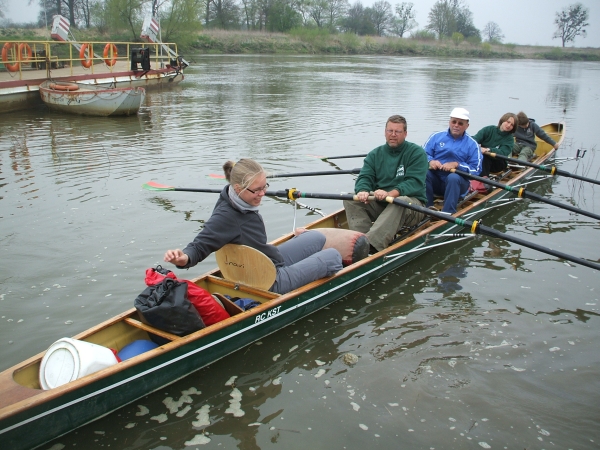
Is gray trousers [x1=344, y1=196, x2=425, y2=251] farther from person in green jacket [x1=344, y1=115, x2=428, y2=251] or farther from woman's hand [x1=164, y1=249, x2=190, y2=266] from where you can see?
woman's hand [x1=164, y1=249, x2=190, y2=266]

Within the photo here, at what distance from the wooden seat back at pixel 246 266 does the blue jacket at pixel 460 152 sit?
14.1 feet

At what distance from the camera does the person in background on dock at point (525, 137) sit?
11234 mm

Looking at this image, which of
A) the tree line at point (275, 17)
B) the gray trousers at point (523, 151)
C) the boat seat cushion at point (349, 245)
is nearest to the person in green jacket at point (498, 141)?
the gray trousers at point (523, 151)

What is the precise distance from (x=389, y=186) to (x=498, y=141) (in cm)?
413

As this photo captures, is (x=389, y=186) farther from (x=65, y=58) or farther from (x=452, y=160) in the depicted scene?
(x=65, y=58)

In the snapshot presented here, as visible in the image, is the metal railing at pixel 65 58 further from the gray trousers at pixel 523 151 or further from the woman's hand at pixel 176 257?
the woman's hand at pixel 176 257

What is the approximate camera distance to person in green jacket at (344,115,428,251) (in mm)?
6570

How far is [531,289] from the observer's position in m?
6.48

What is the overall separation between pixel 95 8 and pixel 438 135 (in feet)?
171

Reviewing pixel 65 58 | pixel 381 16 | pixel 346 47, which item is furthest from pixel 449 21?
pixel 65 58

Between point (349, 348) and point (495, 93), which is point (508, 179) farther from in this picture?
point (495, 93)

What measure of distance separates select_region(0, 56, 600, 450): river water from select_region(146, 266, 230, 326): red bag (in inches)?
20.2

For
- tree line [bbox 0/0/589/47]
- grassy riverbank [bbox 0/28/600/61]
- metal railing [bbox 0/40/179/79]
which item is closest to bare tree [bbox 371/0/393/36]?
tree line [bbox 0/0/589/47]

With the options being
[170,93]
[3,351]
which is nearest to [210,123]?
[170,93]
